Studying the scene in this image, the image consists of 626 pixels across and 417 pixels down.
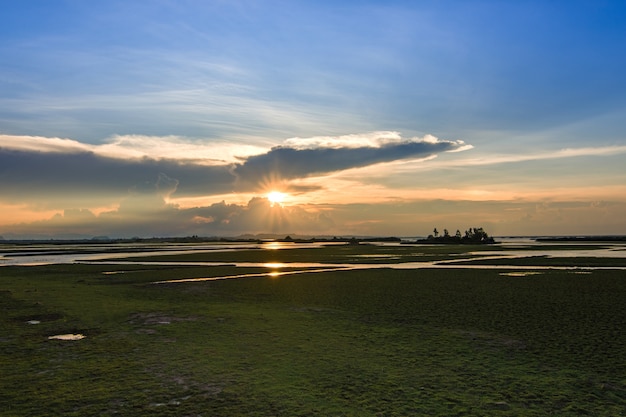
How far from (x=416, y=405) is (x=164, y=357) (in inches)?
313

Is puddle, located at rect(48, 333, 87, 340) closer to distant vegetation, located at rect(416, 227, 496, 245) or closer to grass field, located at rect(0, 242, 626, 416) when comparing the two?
grass field, located at rect(0, 242, 626, 416)

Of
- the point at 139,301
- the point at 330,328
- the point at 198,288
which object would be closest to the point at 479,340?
the point at 330,328

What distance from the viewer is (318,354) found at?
49.3ft

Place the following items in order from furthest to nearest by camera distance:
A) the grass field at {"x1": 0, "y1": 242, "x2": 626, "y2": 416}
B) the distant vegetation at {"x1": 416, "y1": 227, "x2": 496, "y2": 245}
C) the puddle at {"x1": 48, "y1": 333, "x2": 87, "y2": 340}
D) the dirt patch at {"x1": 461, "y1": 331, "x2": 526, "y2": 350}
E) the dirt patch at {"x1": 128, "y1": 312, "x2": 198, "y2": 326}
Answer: the distant vegetation at {"x1": 416, "y1": 227, "x2": 496, "y2": 245} → the dirt patch at {"x1": 128, "y1": 312, "x2": 198, "y2": 326} → the puddle at {"x1": 48, "y1": 333, "x2": 87, "y2": 340} → the dirt patch at {"x1": 461, "y1": 331, "x2": 526, "y2": 350} → the grass field at {"x1": 0, "y1": 242, "x2": 626, "y2": 416}

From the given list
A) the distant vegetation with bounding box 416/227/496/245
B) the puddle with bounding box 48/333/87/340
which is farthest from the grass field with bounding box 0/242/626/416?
the distant vegetation with bounding box 416/227/496/245

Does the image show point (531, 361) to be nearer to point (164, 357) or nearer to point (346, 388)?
point (346, 388)

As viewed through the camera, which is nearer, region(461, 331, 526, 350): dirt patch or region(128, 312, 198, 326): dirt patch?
region(461, 331, 526, 350): dirt patch

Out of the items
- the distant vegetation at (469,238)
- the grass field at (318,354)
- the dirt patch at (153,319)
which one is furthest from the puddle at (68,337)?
the distant vegetation at (469,238)

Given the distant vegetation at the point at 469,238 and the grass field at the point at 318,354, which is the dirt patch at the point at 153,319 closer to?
the grass field at the point at 318,354

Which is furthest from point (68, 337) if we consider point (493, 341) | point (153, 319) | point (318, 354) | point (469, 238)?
point (469, 238)

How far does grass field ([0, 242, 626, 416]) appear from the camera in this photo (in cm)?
1075

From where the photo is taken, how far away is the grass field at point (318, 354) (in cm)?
1075

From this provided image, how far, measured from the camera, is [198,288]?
109 ft

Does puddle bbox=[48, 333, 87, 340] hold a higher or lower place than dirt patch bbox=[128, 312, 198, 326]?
higher
